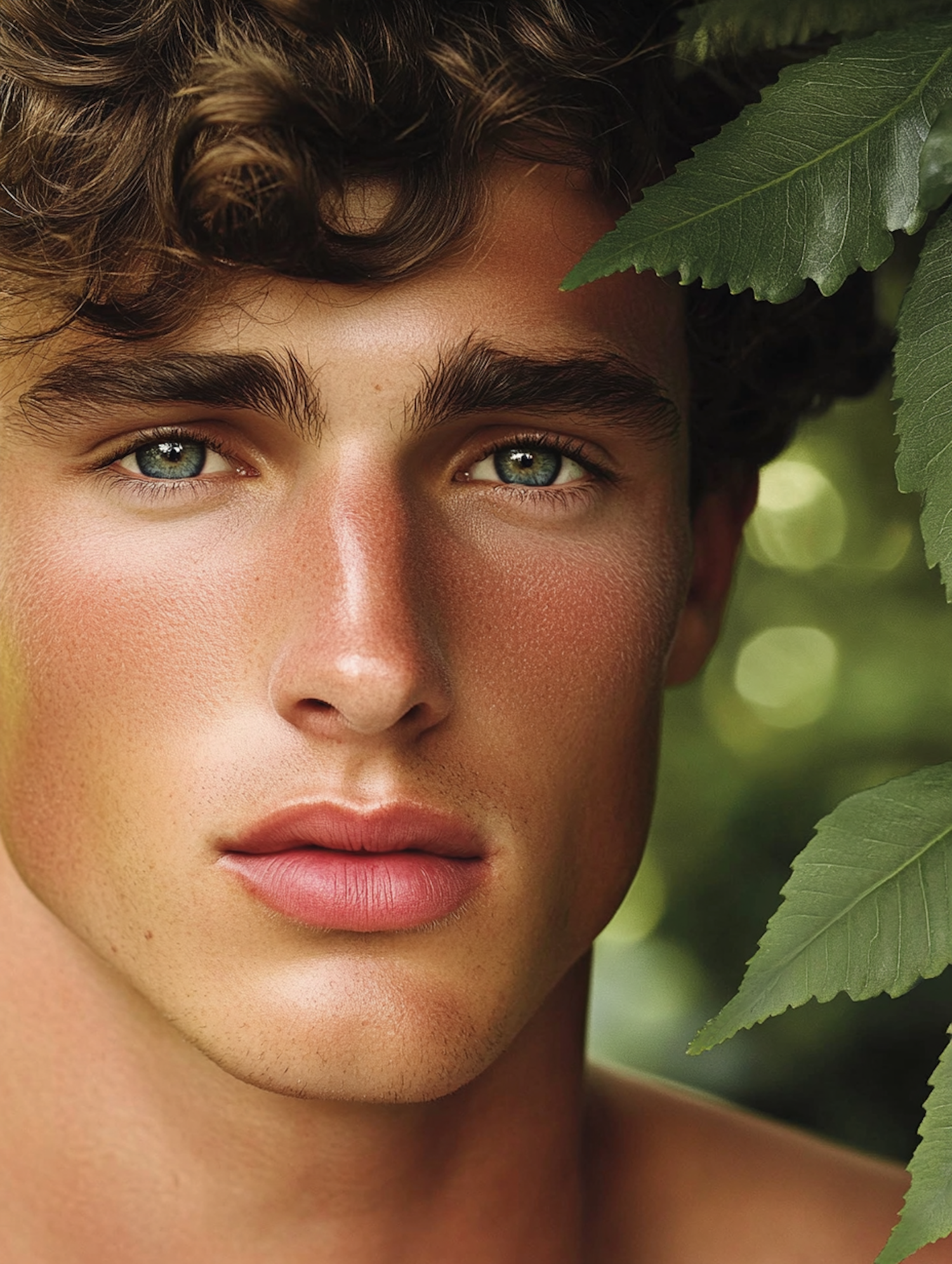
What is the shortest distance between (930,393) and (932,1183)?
24.7 inches

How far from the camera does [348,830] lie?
1455 millimetres

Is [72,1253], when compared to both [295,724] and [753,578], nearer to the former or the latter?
[295,724]

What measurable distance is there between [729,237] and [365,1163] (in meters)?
1.08

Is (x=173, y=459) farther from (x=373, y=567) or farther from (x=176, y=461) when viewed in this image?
→ (x=373, y=567)

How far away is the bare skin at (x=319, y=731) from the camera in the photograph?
4.85ft

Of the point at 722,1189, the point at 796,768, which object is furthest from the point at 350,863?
the point at 796,768

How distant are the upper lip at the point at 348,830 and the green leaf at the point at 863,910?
12.8 inches

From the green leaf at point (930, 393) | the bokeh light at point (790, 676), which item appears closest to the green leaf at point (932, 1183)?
the green leaf at point (930, 393)

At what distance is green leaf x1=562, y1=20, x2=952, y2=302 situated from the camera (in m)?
1.29

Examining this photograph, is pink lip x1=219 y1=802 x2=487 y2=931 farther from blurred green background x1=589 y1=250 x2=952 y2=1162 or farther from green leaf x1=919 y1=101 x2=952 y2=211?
blurred green background x1=589 y1=250 x2=952 y2=1162

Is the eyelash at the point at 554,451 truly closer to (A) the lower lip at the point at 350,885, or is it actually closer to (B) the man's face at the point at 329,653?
(B) the man's face at the point at 329,653

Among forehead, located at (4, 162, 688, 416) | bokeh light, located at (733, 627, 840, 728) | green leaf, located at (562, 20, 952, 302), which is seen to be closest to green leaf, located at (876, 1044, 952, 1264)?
green leaf, located at (562, 20, 952, 302)

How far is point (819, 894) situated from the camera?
1300mm

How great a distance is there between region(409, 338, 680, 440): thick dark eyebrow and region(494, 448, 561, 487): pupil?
0.06 meters
